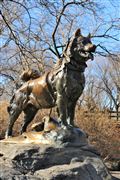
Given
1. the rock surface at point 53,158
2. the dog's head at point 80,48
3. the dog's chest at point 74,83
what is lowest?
Result: the rock surface at point 53,158

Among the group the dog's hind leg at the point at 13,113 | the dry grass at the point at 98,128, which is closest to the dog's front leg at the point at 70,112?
the dog's hind leg at the point at 13,113

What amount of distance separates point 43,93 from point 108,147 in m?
10.3

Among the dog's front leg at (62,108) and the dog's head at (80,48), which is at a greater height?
the dog's head at (80,48)

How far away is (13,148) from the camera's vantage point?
18.5 feet

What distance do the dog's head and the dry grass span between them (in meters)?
9.10

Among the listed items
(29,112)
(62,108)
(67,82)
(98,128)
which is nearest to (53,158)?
(62,108)

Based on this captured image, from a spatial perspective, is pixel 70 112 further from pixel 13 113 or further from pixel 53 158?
pixel 13 113

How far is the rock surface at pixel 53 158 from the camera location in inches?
197

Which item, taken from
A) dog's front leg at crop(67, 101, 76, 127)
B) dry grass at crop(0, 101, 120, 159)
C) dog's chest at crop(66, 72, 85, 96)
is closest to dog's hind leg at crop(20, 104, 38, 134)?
dog's front leg at crop(67, 101, 76, 127)

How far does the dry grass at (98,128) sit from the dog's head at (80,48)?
910cm

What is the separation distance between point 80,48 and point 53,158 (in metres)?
1.62

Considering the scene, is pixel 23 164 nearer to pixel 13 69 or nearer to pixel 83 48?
pixel 83 48

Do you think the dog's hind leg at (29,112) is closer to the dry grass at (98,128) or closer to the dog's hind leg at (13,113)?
the dog's hind leg at (13,113)

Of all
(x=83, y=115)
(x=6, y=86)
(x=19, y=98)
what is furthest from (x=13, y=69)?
(x=19, y=98)
